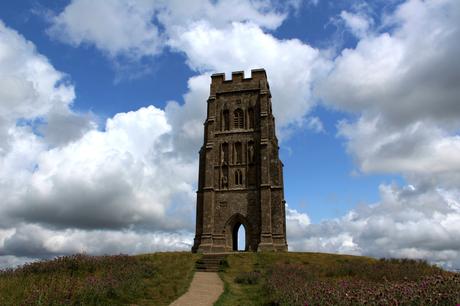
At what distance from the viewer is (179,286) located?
14133 millimetres

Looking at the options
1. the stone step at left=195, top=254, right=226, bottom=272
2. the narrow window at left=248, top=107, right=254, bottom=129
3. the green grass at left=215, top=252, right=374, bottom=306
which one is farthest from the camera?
the narrow window at left=248, top=107, right=254, bottom=129

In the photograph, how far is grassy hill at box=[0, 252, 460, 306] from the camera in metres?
7.52

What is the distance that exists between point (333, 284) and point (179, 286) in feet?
19.2

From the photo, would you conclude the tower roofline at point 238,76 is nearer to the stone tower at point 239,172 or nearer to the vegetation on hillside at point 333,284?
the stone tower at point 239,172

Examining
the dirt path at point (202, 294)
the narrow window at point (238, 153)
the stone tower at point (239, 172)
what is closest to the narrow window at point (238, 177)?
the stone tower at point (239, 172)

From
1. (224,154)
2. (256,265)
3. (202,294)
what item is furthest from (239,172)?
(202,294)

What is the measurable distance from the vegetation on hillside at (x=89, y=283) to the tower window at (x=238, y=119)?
21920 mm

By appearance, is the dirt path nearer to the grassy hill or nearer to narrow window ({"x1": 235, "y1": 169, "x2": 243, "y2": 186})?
the grassy hill

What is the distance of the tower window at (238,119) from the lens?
37688 millimetres

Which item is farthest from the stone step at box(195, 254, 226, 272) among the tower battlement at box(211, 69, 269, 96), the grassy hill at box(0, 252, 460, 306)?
the tower battlement at box(211, 69, 269, 96)

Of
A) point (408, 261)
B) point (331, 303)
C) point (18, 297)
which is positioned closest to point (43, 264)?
point (18, 297)

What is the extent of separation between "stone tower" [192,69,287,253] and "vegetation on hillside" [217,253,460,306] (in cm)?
679

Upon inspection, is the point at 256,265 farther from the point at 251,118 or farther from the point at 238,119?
the point at 238,119

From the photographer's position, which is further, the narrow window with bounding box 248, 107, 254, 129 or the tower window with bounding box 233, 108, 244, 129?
the tower window with bounding box 233, 108, 244, 129
